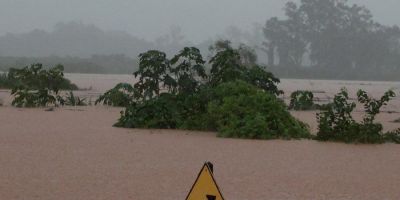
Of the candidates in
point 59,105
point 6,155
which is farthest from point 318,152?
point 59,105

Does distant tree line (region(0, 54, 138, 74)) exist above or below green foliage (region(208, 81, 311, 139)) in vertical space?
above

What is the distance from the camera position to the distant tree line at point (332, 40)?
267 feet

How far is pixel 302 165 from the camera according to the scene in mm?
9383

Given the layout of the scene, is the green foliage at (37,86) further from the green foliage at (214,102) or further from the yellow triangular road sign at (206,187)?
the yellow triangular road sign at (206,187)

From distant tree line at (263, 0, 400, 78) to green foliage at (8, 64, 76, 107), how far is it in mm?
62103

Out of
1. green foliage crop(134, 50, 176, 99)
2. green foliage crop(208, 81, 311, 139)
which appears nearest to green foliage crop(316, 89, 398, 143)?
green foliage crop(208, 81, 311, 139)

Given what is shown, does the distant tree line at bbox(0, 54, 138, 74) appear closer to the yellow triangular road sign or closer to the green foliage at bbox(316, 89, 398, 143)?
the green foliage at bbox(316, 89, 398, 143)

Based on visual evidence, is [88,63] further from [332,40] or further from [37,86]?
[37,86]

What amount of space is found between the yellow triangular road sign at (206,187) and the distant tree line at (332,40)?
247 ft

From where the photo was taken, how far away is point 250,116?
12.8 m

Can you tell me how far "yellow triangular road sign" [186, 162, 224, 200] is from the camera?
14.5ft

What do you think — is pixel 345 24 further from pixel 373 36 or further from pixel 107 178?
pixel 107 178

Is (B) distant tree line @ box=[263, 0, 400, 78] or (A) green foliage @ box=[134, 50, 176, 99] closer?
(A) green foliage @ box=[134, 50, 176, 99]

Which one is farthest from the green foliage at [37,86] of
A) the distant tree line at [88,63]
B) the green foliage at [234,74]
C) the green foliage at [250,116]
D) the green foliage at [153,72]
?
the distant tree line at [88,63]
